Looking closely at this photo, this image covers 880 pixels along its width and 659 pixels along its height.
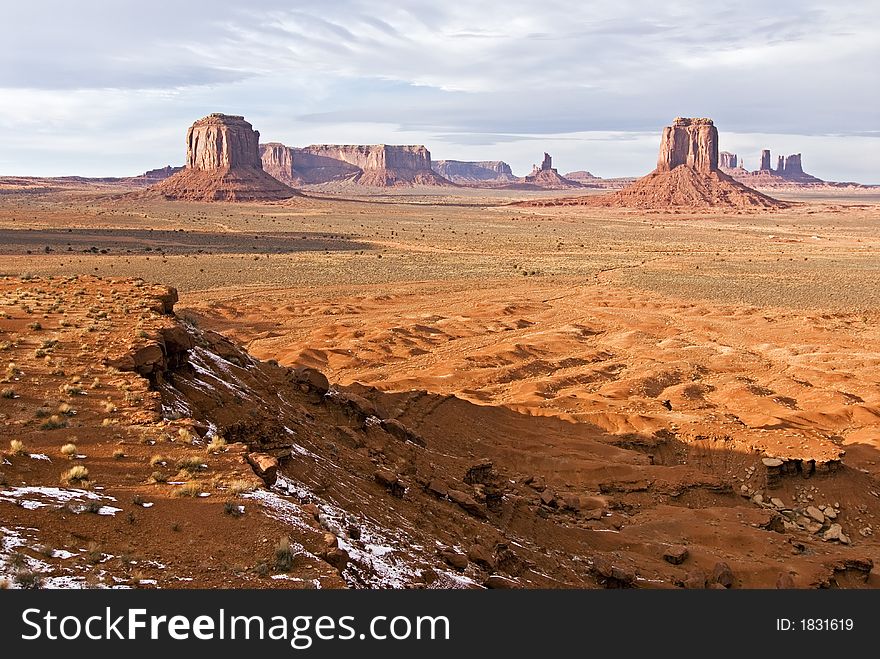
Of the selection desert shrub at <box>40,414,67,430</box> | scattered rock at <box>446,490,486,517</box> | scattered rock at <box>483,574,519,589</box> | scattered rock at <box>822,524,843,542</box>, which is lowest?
scattered rock at <box>822,524,843,542</box>

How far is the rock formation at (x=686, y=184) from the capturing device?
144000 mm

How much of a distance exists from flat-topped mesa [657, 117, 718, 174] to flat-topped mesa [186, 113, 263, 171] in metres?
96.8

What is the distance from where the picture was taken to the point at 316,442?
11461 mm

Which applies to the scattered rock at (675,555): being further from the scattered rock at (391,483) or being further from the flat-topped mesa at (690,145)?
the flat-topped mesa at (690,145)

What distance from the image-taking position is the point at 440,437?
52.1 feet

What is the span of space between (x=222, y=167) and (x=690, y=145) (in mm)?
106648

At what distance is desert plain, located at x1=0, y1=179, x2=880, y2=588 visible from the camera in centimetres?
705

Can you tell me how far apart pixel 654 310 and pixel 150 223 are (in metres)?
68.1

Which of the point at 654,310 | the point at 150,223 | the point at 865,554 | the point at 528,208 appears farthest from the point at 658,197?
the point at 865,554

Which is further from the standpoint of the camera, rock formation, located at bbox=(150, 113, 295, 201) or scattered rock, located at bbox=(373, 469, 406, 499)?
rock formation, located at bbox=(150, 113, 295, 201)

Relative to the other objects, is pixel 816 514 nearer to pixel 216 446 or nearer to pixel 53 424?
pixel 216 446

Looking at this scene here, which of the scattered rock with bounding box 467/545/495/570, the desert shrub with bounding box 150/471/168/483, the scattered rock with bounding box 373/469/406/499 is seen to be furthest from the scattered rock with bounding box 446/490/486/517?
the desert shrub with bounding box 150/471/168/483

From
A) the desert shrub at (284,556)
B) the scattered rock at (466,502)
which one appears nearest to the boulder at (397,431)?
the scattered rock at (466,502)

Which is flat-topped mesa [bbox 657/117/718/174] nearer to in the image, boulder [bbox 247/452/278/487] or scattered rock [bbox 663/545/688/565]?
scattered rock [bbox 663/545/688/565]
